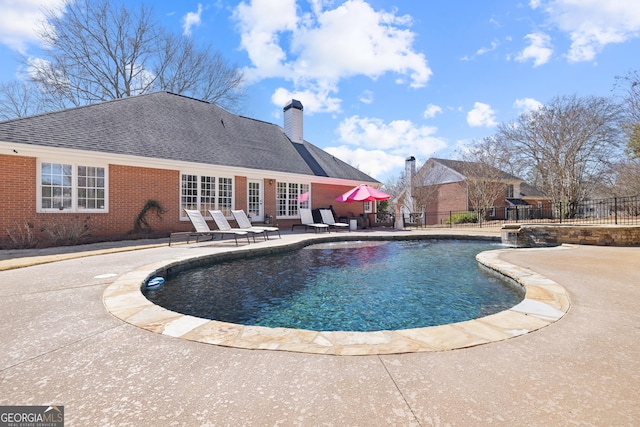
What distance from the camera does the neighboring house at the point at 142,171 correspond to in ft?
28.3

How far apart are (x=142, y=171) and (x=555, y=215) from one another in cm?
2550

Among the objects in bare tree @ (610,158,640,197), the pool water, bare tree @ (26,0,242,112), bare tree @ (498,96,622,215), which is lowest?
the pool water

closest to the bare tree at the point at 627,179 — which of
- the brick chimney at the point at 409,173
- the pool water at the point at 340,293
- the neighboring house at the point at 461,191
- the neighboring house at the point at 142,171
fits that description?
the neighboring house at the point at 461,191

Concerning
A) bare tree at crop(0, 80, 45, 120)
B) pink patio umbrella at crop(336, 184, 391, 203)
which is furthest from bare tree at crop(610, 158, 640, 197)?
bare tree at crop(0, 80, 45, 120)

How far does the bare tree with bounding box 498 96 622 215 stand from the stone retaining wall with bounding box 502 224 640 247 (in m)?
11.6

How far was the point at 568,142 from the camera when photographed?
60.4 ft

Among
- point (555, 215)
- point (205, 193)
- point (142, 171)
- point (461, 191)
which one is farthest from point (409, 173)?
point (142, 171)

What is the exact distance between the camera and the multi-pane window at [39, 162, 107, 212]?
895 centimetres

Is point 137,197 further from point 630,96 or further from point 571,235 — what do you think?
point 630,96

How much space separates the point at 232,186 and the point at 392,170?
85.3 ft

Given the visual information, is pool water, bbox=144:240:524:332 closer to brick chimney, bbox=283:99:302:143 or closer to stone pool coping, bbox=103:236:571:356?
stone pool coping, bbox=103:236:571:356

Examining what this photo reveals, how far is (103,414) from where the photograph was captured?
61.1 inches

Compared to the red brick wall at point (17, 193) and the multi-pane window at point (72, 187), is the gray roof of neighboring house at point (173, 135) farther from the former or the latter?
the multi-pane window at point (72, 187)

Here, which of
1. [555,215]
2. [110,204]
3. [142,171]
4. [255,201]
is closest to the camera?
[110,204]
